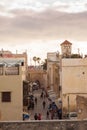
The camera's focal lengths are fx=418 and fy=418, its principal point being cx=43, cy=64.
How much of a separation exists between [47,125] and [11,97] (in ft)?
32.1

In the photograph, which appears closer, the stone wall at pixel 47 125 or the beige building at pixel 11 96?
the stone wall at pixel 47 125

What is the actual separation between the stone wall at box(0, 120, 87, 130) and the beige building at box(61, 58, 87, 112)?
2128 cm

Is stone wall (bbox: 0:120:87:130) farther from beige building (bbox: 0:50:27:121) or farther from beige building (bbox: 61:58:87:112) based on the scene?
beige building (bbox: 61:58:87:112)

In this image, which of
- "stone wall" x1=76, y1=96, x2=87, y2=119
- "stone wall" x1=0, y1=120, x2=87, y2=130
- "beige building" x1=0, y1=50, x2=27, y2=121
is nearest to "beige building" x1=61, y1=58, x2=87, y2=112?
"stone wall" x1=76, y1=96, x2=87, y2=119

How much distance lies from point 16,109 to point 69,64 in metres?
13.3

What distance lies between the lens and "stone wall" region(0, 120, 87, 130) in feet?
47.0

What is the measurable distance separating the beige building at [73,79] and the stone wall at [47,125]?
69.8 ft

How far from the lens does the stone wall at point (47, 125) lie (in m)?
14.3

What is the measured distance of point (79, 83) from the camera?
36.1 meters

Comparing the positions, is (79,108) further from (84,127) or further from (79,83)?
(79,83)

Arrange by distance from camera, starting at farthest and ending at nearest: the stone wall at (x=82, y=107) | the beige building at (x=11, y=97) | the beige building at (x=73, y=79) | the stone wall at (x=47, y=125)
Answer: the beige building at (x=73, y=79)
the beige building at (x=11, y=97)
the stone wall at (x=82, y=107)
the stone wall at (x=47, y=125)

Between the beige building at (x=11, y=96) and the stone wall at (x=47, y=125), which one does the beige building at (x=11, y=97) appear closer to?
the beige building at (x=11, y=96)

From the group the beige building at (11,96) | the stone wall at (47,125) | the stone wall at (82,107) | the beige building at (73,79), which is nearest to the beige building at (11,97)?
the beige building at (11,96)

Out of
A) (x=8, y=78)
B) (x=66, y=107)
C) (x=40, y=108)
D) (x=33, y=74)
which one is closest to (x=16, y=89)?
(x=8, y=78)
